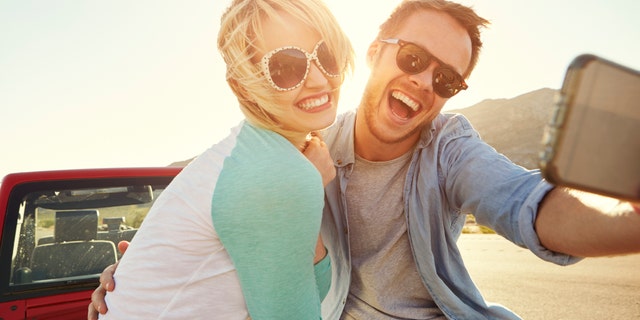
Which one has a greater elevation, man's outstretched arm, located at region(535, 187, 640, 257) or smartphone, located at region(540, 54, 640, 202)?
smartphone, located at region(540, 54, 640, 202)

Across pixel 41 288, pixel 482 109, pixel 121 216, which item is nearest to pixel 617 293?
pixel 121 216

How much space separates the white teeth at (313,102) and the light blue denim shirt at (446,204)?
67 cm

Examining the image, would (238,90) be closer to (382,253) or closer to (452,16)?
(382,253)

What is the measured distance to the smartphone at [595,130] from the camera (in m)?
0.72

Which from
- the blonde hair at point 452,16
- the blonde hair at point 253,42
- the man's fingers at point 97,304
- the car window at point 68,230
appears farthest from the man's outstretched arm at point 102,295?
the blonde hair at point 452,16

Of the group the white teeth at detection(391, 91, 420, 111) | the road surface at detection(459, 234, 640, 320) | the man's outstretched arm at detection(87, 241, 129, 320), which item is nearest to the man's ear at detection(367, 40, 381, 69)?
the white teeth at detection(391, 91, 420, 111)

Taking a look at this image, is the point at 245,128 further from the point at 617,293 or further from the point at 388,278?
the point at 617,293

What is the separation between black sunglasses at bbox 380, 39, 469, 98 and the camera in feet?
8.68

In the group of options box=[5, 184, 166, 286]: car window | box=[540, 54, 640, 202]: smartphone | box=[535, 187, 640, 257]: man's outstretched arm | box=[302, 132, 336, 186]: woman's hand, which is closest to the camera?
box=[540, 54, 640, 202]: smartphone

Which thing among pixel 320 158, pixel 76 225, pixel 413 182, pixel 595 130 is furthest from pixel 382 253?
pixel 76 225

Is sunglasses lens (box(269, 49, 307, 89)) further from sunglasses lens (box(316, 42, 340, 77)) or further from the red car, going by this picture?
the red car

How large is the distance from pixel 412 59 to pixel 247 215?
1.62 meters

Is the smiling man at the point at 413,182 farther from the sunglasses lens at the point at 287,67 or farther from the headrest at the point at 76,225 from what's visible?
the headrest at the point at 76,225

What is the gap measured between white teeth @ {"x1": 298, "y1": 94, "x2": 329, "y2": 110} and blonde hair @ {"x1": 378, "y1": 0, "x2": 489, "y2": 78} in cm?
107
